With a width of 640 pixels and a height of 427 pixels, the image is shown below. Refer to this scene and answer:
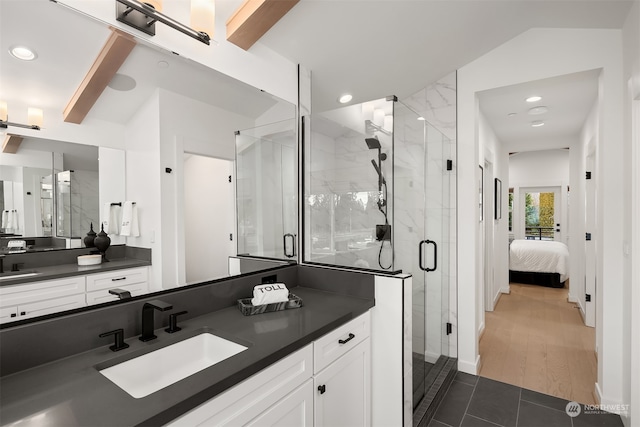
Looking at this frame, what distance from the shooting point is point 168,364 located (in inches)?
49.9

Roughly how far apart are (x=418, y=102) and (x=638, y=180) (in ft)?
6.06

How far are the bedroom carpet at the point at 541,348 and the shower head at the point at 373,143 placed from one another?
2.26 m

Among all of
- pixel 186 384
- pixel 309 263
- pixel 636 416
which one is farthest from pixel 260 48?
pixel 636 416

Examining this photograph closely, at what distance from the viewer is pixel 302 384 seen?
1.34 meters

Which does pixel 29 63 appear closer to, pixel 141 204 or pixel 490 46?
pixel 141 204

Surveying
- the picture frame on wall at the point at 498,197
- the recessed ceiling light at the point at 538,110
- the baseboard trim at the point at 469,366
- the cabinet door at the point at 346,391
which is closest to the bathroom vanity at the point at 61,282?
the cabinet door at the point at 346,391

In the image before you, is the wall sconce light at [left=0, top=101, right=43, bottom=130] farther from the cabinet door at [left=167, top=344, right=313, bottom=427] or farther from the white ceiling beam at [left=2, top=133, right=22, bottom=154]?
the cabinet door at [left=167, top=344, right=313, bottom=427]

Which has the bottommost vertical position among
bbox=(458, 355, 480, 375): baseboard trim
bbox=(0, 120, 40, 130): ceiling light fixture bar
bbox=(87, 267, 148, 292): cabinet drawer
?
bbox=(458, 355, 480, 375): baseboard trim

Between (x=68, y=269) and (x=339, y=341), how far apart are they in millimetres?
1192

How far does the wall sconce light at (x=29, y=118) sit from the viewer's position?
1.05 metres

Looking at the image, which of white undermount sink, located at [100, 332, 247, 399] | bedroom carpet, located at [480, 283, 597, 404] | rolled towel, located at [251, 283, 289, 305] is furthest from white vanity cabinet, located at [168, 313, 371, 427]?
bedroom carpet, located at [480, 283, 597, 404]

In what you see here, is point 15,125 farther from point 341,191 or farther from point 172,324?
point 341,191

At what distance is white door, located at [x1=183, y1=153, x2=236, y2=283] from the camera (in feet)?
5.06

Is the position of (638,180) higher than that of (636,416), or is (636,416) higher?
(638,180)
